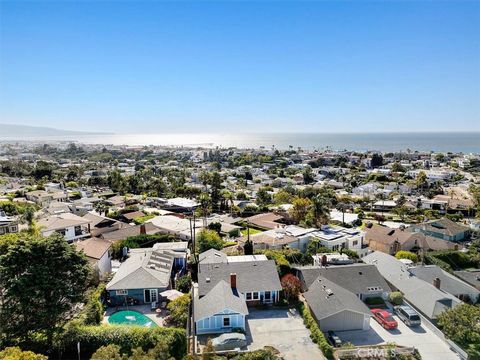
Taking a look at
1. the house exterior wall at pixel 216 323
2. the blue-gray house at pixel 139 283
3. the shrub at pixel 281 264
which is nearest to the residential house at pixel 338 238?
the shrub at pixel 281 264

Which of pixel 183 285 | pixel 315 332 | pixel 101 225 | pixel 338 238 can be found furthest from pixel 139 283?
pixel 101 225

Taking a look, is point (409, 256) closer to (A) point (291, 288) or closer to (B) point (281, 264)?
(B) point (281, 264)

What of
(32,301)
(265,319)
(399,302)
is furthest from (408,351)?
(32,301)

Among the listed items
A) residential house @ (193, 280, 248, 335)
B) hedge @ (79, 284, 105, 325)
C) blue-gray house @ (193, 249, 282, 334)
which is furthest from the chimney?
hedge @ (79, 284, 105, 325)

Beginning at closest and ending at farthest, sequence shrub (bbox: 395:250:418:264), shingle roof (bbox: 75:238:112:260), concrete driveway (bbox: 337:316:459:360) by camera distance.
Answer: concrete driveway (bbox: 337:316:459:360)
shingle roof (bbox: 75:238:112:260)
shrub (bbox: 395:250:418:264)

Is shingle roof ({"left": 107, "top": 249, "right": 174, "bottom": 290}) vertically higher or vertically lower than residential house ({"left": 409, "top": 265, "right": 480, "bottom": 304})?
higher

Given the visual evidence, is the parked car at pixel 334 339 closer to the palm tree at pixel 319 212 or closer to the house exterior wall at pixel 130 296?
the house exterior wall at pixel 130 296

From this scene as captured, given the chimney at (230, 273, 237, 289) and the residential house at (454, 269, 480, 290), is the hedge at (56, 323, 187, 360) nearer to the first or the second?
the chimney at (230, 273, 237, 289)
